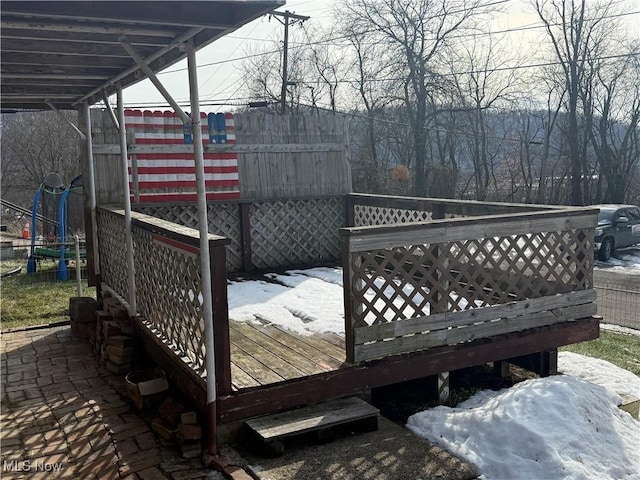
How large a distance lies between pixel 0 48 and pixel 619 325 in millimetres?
8860

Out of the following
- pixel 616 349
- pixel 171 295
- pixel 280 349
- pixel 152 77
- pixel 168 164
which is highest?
pixel 152 77

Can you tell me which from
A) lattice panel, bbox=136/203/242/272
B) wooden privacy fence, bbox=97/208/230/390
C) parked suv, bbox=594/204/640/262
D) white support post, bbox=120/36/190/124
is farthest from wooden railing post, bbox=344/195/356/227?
parked suv, bbox=594/204/640/262

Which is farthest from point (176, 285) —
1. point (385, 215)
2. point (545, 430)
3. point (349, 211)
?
point (349, 211)

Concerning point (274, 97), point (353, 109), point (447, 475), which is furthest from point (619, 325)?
point (274, 97)

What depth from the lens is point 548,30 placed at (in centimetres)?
2536

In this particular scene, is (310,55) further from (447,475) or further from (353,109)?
(447,475)

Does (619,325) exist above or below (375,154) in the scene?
below

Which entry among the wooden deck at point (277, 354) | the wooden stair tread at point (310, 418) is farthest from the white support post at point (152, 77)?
the wooden stair tread at point (310, 418)

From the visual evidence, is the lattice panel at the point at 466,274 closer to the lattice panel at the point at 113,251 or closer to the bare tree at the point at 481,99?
the lattice panel at the point at 113,251

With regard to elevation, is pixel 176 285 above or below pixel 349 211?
below

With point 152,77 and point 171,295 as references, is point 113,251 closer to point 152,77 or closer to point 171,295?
point 171,295

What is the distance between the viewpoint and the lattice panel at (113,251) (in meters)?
6.51

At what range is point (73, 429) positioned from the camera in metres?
4.52

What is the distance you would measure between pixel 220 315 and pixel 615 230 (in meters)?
15.0
